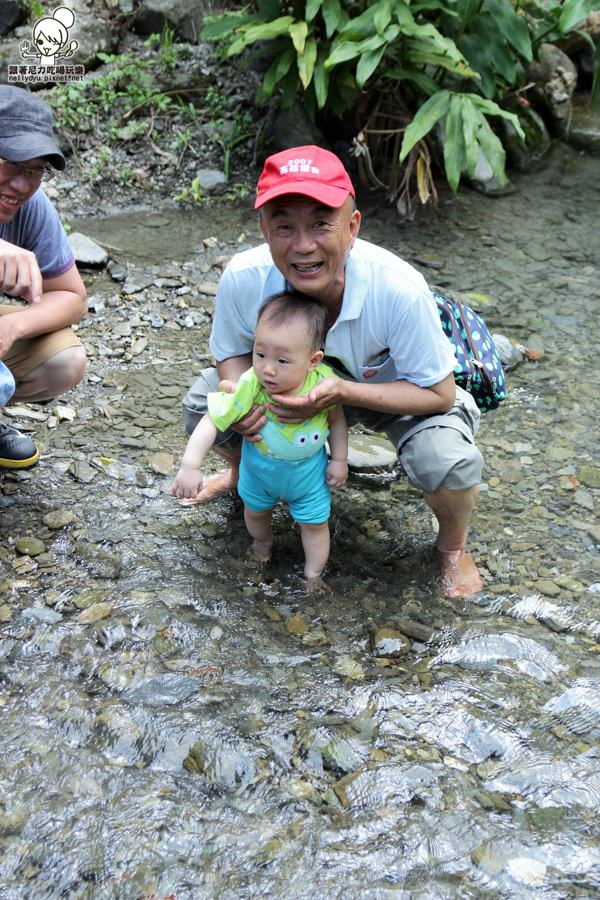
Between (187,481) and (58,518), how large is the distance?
0.89 metres

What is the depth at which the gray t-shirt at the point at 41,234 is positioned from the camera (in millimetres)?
3100

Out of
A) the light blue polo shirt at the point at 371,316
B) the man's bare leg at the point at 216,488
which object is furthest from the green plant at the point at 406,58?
the light blue polo shirt at the point at 371,316

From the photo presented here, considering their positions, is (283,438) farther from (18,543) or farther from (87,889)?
(87,889)

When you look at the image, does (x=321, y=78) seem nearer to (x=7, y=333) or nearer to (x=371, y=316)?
(x=7, y=333)

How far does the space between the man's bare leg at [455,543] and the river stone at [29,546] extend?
1.43 metres

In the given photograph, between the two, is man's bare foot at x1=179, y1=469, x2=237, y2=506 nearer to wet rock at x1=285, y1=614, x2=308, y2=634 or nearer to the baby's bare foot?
the baby's bare foot

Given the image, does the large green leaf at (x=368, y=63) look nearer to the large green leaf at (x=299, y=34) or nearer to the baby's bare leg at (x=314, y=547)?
the large green leaf at (x=299, y=34)

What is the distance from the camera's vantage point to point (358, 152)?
5988 mm

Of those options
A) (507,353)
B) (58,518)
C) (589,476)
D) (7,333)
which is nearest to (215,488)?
(58,518)

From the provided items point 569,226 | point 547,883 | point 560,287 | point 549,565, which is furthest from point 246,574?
point 569,226

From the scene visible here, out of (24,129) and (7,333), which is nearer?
(24,129)

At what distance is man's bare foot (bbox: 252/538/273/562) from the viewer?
125 inches

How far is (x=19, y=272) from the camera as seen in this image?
2896 mm

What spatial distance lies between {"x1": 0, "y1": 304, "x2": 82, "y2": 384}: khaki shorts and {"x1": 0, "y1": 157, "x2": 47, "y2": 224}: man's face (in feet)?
1.77
